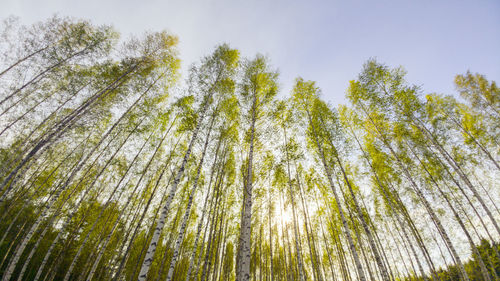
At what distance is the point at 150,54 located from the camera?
35.3ft

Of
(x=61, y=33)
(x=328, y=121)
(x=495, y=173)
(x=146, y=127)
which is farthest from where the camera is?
(x=495, y=173)

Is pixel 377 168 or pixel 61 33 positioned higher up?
pixel 61 33

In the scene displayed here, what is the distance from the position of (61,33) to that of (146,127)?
20.5ft

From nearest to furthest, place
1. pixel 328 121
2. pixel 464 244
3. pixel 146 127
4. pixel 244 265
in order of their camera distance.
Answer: pixel 244 265, pixel 328 121, pixel 146 127, pixel 464 244

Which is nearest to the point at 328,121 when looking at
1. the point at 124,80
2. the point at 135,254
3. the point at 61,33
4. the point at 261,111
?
the point at 261,111

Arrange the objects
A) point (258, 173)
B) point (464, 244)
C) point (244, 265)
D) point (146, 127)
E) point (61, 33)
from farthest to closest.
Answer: point (464, 244) < point (146, 127) < point (61, 33) < point (258, 173) < point (244, 265)

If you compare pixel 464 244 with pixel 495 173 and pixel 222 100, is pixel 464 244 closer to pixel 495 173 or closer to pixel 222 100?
pixel 495 173

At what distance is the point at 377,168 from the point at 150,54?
16.9 metres

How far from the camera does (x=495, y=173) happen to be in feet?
40.2

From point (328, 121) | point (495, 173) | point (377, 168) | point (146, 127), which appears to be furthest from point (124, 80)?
point (495, 173)

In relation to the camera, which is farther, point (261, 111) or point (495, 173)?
point (495, 173)

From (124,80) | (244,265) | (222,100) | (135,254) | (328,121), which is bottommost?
(244,265)

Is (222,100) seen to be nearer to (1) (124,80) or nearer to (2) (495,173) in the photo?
(1) (124,80)

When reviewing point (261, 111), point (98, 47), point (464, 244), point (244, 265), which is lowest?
point (244, 265)
